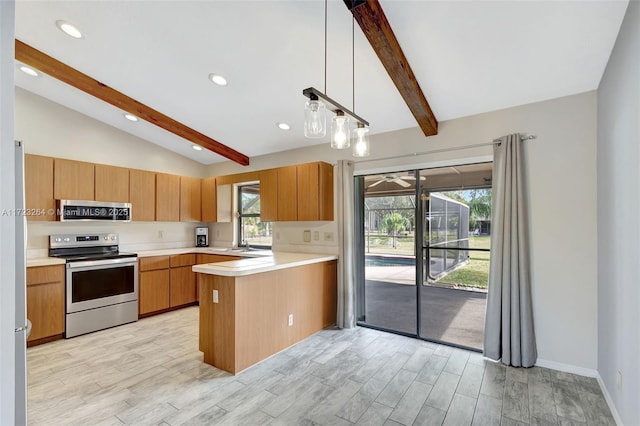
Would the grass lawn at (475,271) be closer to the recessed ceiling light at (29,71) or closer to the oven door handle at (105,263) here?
the oven door handle at (105,263)

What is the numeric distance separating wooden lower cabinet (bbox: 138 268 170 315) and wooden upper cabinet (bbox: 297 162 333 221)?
227 cm

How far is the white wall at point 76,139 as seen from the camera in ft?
12.4

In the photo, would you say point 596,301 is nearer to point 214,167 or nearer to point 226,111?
point 226,111

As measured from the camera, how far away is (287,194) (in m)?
4.27

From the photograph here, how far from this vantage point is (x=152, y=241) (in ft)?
16.6

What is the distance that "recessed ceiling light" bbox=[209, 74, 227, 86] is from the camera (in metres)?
3.09

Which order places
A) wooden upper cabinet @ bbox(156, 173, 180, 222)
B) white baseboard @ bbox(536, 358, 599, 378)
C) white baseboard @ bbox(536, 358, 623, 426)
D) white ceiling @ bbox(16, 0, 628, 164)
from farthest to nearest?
wooden upper cabinet @ bbox(156, 173, 180, 222)
white baseboard @ bbox(536, 358, 599, 378)
white baseboard @ bbox(536, 358, 623, 426)
white ceiling @ bbox(16, 0, 628, 164)

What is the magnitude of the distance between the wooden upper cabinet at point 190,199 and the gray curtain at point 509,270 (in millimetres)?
4558

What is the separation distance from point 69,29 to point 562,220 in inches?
185

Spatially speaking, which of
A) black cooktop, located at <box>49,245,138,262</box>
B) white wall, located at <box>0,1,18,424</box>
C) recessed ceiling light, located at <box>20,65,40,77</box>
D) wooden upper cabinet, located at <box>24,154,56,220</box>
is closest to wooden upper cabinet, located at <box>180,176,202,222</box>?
black cooktop, located at <box>49,245,138,262</box>

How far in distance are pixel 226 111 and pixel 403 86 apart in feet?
7.29

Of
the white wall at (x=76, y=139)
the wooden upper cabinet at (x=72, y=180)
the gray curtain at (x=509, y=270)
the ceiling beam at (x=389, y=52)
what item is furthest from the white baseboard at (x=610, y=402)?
the white wall at (x=76, y=139)

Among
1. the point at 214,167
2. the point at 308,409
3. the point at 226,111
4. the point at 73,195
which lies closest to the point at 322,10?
the point at 226,111

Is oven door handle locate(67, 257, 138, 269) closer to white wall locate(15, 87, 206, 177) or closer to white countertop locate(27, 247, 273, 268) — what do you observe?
white countertop locate(27, 247, 273, 268)
